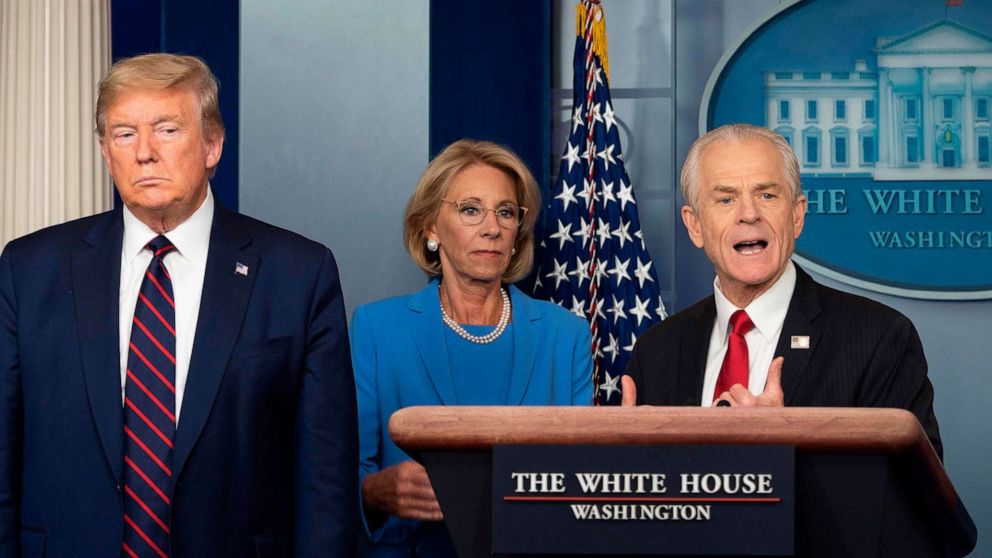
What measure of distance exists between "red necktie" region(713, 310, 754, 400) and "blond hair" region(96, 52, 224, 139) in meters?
1.08

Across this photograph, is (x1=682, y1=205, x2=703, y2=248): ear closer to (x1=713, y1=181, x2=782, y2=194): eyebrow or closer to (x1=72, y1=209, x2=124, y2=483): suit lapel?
(x1=713, y1=181, x2=782, y2=194): eyebrow

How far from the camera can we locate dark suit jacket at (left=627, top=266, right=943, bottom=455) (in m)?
2.16

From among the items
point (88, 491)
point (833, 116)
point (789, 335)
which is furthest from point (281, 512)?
point (833, 116)

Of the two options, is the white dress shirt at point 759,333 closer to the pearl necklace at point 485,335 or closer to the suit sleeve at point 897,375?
the suit sleeve at point 897,375

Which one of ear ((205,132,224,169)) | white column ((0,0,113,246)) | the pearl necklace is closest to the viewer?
ear ((205,132,224,169))

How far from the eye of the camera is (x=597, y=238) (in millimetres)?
4309

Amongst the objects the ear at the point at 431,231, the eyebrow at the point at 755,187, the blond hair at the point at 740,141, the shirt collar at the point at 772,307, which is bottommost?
the shirt collar at the point at 772,307

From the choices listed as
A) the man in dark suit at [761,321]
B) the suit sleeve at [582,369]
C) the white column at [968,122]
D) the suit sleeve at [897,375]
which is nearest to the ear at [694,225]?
the man in dark suit at [761,321]

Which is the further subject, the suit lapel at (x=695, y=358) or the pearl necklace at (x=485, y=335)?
the pearl necklace at (x=485, y=335)

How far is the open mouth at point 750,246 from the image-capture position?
2.46m

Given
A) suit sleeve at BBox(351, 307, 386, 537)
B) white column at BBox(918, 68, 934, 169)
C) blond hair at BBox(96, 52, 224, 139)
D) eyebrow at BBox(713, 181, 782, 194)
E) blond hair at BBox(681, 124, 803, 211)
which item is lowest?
suit sleeve at BBox(351, 307, 386, 537)

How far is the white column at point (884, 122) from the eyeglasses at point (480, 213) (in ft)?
6.01

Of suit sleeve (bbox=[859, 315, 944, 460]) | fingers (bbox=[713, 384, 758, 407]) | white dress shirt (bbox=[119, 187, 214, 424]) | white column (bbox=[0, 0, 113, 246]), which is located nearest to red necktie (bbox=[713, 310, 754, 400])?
suit sleeve (bbox=[859, 315, 944, 460])

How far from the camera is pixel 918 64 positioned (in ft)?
15.5
